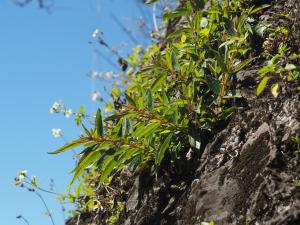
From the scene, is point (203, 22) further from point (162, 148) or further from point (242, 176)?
point (242, 176)

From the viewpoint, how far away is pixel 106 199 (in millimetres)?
3646

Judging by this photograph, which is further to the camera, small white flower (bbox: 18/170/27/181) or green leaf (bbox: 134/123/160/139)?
small white flower (bbox: 18/170/27/181)

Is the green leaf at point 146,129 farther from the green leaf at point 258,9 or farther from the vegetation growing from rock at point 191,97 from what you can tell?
the green leaf at point 258,9

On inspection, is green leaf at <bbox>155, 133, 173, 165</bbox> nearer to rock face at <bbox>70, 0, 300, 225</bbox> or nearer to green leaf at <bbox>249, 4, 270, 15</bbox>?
rock face at <bbox>70, 0, 300, 225</bbox>

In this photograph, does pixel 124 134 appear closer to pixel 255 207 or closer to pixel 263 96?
pixel 263 96

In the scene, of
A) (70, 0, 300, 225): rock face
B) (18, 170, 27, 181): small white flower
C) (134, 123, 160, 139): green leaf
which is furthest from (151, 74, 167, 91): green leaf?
(18, 170, 27, 181): small white flower

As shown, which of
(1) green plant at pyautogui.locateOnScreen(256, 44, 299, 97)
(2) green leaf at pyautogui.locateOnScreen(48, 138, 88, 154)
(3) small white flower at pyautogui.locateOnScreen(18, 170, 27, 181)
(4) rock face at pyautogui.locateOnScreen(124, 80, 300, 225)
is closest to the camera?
(4) rock face at pyautogui.locateOnScreen(124, 80, 300, 225)

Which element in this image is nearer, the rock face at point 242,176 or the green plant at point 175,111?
the rock face at point 242,176

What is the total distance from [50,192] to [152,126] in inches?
74.3

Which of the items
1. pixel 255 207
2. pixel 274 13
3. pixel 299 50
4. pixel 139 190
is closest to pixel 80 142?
pixel 139 190

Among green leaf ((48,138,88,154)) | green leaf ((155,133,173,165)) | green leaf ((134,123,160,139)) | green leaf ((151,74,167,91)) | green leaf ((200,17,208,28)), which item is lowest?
green leaf ((155,133,173,165))

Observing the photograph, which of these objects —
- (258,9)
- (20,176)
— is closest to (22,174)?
(20,176)

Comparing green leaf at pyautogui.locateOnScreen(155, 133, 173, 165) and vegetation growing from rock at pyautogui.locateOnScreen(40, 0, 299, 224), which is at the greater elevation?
vegetation growing from rock at pyautogui.locateOnScreen(40, 0, 299, 224)

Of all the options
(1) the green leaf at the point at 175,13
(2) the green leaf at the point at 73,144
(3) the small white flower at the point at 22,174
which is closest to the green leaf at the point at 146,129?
(2) the green leaf at the point at 73,144
